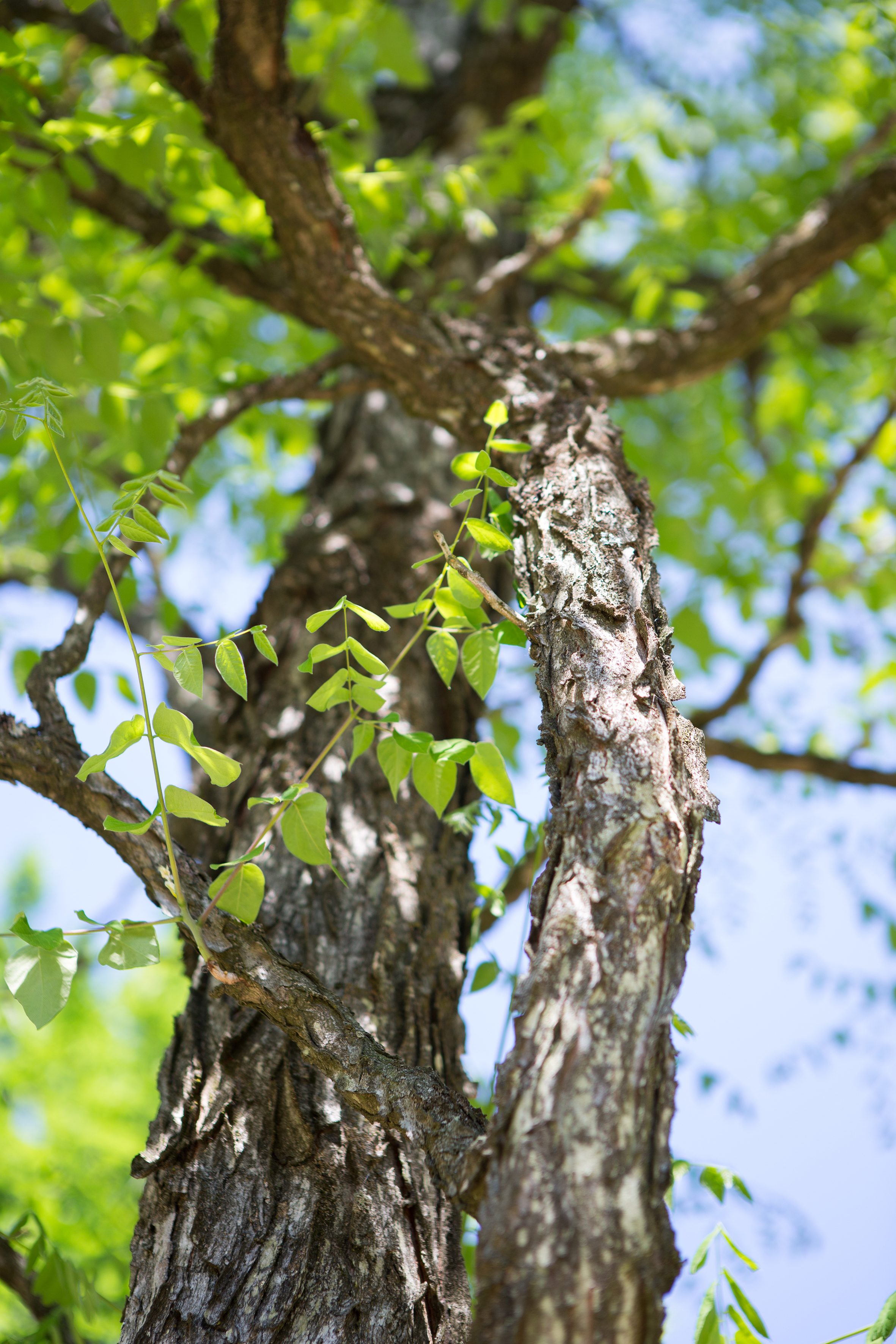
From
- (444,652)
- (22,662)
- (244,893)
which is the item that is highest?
(22,662)

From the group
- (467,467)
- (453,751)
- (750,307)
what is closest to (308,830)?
(453,751)

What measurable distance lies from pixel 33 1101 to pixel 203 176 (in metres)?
7.92

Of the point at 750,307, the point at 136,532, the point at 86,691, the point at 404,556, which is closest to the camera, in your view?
the point at 136,532

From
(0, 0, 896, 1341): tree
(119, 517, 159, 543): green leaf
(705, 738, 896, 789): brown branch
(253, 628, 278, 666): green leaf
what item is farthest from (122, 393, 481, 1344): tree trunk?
(705, 738, 896, 789): brown branch

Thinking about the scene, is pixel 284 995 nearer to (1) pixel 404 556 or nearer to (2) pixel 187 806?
(2) pixel 187 806

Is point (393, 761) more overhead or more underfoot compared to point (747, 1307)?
more overhead

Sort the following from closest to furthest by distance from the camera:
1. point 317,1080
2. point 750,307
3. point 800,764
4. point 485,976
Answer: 1. point 317,1080
2. point 485,976
3. point 750,307
4. point 800,764

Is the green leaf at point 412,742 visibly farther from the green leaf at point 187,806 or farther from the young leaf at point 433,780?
the green leaf at point 187,806

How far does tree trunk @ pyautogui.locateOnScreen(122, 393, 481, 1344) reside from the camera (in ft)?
4.36

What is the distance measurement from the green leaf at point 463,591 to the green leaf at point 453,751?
0.67ft

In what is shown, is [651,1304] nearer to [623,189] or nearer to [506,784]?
[506,784]

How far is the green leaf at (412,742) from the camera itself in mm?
1233

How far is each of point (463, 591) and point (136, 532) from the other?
451mm

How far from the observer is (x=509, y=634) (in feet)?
4.56
